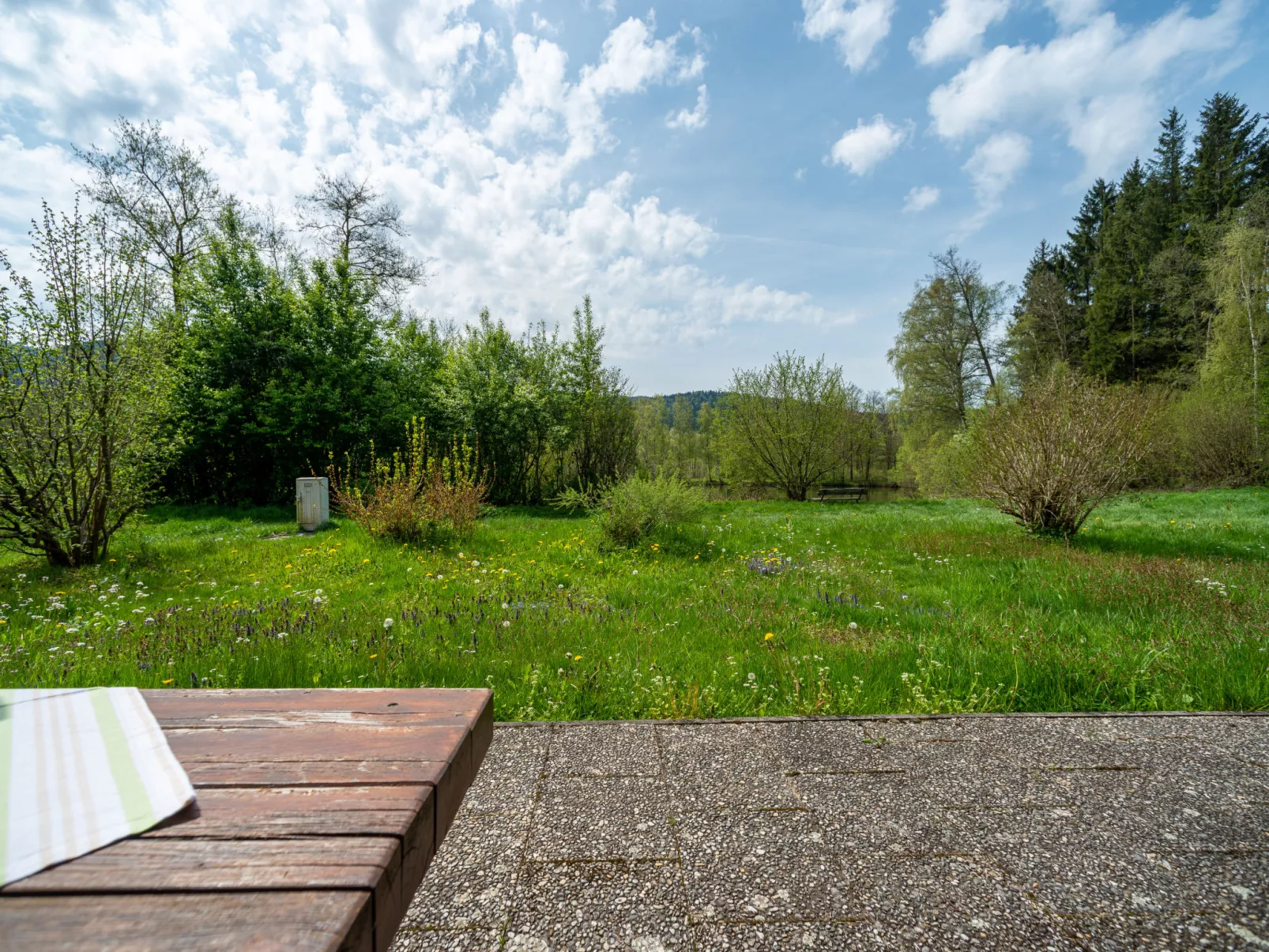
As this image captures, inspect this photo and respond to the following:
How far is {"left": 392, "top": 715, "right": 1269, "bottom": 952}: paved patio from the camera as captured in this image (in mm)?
1421

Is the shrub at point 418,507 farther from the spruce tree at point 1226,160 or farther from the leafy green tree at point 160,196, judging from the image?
the spruce tree at point 1226,160

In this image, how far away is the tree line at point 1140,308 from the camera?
58.5ft

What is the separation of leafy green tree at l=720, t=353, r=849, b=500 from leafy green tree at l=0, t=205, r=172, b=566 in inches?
523

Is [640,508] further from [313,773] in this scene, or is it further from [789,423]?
[789,423]

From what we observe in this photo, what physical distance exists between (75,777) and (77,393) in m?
6.99

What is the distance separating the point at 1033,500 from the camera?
7.41 m

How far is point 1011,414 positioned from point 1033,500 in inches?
45.9

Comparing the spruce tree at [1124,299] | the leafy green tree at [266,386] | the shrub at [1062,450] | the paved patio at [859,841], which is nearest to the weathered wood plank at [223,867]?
the paved patio at [859,841]

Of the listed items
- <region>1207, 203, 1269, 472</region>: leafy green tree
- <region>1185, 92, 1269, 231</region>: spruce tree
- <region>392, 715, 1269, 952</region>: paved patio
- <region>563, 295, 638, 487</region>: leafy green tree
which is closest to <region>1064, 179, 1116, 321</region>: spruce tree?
<region>1185, 92, 1269, 231</region>: spruce tree

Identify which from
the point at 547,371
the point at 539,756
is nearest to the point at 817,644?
the point at 539,756

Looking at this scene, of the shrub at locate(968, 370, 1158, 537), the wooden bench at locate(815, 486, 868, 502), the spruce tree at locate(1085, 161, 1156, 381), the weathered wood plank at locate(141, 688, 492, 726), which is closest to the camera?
the weathered wood plank at locate(141, 688, 492, 726)

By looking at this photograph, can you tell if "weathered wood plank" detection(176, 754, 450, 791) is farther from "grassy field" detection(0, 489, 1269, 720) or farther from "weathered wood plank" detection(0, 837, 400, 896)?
"grassy field" detection(0, 489, 1269, 720)

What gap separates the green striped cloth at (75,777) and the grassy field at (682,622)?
1.86 m

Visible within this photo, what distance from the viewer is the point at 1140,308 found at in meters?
24.1
